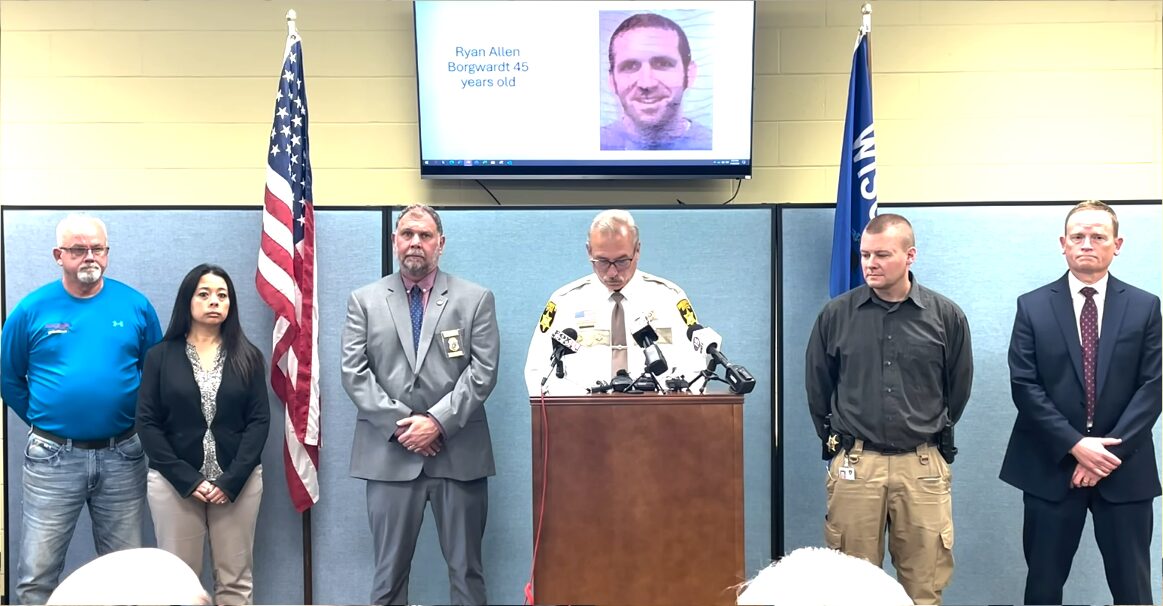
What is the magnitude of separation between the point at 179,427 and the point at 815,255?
2780 millimetres

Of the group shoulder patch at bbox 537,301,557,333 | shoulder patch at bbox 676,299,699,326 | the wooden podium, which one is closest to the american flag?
shoulder patch at bbox 537,301,557,333

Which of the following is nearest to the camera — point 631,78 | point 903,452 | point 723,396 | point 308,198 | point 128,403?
point 723,396

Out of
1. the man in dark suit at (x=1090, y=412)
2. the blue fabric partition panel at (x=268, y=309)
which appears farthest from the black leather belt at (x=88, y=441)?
the man in dark suit at (x=1090, y=412)

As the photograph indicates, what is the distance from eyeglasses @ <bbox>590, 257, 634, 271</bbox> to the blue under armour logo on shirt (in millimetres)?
797

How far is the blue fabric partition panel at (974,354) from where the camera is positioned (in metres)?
3.95

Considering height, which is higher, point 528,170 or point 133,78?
point 133,78

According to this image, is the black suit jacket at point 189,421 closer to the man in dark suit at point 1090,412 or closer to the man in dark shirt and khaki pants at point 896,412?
the man in dark shirt and khaki pants at point 896,412

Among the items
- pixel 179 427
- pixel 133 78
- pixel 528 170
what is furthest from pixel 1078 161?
pixel 133 78

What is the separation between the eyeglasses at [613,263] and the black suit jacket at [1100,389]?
162 centimetres

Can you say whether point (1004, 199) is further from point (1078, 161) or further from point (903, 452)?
point (903, 452)

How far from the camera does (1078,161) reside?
173 inches

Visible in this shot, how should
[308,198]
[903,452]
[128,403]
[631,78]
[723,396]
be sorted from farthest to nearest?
[631,78] < [308,198] < [128,403] < [903,452] < [723,396]

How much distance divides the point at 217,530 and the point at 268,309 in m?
0.99

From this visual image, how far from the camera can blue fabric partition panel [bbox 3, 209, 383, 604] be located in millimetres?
3957
